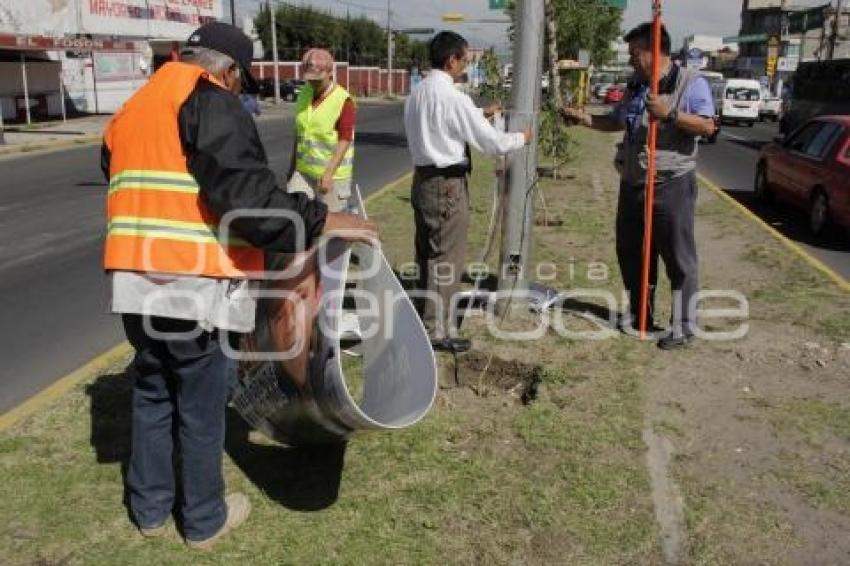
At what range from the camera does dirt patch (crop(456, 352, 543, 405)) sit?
468cm

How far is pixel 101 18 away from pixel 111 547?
107 ft

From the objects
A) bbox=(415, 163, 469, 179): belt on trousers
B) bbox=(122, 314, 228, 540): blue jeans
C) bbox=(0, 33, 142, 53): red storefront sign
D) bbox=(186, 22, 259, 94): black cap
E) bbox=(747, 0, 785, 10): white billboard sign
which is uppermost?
bbox=(747, 0, 785, 10): white billboard sign

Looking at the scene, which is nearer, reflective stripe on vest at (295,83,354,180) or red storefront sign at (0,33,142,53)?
reflective stripe on vest at (295,83,354,180)

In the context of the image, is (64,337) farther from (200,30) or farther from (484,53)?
(484,53)

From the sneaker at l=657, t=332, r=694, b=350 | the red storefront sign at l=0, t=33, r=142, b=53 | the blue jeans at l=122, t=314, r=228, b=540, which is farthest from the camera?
the red storefront sign at l=0, t=33, r=142, b=53

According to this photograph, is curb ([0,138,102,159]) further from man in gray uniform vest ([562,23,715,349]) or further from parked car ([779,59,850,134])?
parked car ([779,59,850,134])

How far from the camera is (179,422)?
3.11 metres

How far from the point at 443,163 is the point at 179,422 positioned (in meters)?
2.42

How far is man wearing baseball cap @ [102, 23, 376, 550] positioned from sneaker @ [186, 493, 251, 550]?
11 mm

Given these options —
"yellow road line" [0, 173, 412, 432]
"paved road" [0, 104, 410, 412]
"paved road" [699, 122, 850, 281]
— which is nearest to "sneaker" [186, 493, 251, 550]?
"yellow road line" [0, 173, 412, 432]

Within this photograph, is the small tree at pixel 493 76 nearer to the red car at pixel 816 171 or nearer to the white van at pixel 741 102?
the red car at pixel 816 171

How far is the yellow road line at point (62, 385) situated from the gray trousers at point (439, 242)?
195 cm

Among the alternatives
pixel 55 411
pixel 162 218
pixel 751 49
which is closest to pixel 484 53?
pixel 55 411

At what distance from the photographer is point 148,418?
3094 millimetres
